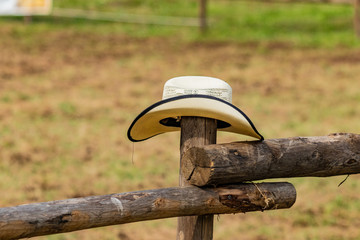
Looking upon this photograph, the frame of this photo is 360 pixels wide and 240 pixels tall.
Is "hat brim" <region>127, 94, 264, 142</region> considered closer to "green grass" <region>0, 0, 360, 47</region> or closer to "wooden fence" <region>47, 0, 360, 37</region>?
"green grass" <region>0, 0, 360, 47</region>

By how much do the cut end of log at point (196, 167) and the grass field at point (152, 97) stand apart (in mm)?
1262

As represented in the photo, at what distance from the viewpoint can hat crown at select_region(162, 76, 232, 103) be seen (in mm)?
2438

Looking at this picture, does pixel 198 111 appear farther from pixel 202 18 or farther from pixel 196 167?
pixel 202 18

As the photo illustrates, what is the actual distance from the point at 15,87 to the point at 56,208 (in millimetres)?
8499

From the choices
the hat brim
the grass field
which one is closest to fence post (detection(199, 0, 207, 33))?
the grass field

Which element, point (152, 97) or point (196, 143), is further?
point (152, 97)

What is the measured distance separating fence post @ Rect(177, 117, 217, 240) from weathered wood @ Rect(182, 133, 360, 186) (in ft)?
A: 0.22

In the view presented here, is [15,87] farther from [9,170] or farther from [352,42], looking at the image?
[352,42]

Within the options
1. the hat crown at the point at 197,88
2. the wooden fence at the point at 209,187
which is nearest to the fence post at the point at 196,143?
the wooden fence at the point at 209,187

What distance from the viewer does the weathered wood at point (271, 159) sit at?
90.4 inches

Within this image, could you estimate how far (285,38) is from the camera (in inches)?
610

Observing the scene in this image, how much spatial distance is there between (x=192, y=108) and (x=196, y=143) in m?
0.16

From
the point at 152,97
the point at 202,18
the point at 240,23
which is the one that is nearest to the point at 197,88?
the point at 152,97

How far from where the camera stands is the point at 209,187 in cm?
239
